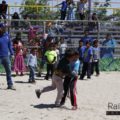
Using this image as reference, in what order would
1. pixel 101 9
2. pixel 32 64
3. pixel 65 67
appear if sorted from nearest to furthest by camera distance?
pixel 65 67, pixel 32 64, pixel 101 9

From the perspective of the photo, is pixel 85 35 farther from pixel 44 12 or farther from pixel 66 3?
pixel 44 12

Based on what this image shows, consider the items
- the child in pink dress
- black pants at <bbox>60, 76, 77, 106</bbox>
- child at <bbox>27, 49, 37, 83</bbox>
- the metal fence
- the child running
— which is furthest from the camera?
the metal fence

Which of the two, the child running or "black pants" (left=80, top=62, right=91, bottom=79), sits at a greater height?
the child running

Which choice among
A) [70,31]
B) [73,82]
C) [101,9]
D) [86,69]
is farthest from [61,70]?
[101,9]

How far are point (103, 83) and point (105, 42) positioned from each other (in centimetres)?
511

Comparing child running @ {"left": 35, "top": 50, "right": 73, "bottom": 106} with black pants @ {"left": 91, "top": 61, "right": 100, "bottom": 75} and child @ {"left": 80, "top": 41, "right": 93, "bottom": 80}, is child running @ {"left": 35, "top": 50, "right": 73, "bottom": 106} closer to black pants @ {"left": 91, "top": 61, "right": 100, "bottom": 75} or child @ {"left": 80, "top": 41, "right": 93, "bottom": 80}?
child @ {"left": 80, "top": 41, "right": 93, "bottom": 80}

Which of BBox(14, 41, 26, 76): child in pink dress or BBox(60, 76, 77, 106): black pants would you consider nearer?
BBox(60, 76, 77, 106): black pants

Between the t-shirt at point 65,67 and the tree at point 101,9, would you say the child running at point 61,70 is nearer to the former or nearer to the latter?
the t-shirt at point 65,67

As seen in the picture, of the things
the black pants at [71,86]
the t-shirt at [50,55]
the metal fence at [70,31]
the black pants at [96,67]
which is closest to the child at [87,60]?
the black pants at [96,67]

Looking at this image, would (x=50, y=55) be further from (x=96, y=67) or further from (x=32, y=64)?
(x=96, y=67)

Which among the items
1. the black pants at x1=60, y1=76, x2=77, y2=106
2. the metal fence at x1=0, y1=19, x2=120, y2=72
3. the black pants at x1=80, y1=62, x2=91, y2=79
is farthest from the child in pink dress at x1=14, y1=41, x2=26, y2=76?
the black pants at x1=60, y1=76, x2=77, y2=106

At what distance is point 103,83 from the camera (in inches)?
684

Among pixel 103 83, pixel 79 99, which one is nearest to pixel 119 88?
pixel 103 83

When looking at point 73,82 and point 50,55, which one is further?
point 50,55
